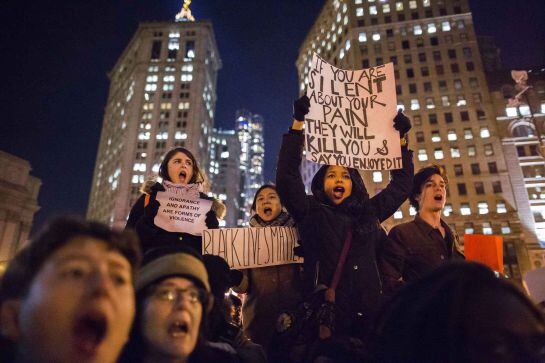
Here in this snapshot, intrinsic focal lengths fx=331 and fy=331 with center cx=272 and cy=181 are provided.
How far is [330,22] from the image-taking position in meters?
71.6

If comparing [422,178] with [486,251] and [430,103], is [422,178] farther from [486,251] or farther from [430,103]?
[430,103]

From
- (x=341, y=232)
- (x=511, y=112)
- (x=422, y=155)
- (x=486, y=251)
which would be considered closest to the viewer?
(x=341, y=232)

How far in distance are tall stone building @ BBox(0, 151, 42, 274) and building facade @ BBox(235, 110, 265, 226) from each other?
10050 centimetres

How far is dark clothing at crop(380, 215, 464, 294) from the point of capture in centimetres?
354

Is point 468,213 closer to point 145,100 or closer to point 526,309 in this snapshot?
point 526,309

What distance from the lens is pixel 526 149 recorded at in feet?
163

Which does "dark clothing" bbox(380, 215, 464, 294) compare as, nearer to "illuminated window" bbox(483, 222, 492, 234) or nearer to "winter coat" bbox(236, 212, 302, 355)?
"winter coat" bbox(236, 212, 302, 355)

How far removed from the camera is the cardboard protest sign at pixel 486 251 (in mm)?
4680

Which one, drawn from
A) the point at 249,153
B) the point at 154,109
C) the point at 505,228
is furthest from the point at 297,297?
the point at 249,153

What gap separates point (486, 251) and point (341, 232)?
2.65m

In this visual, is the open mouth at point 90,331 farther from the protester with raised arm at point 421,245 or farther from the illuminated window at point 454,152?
the illuminated window at point 454,152

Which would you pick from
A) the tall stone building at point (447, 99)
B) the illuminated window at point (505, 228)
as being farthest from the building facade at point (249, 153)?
the illuminated window at point (505, 228)

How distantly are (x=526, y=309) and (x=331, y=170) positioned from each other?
2.68 metres

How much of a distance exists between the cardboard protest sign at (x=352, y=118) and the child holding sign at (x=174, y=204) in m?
1.72
